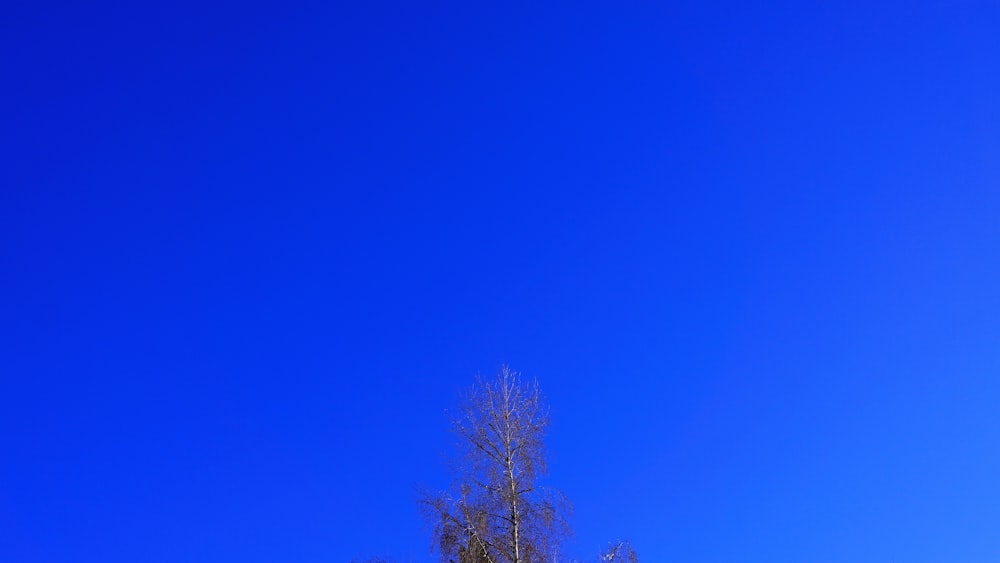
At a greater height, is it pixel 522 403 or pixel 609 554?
pixel 522 403

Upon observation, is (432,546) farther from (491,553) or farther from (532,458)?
(532,458)

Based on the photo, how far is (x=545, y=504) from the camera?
29453mm

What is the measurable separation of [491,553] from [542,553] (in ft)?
4.95

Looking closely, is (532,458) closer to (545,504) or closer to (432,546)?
(545,504)

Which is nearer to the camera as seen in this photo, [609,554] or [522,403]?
[609,554]

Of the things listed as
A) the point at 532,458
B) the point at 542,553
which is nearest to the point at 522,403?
the point at 532,458

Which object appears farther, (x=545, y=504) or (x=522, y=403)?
(x=522, y=403)

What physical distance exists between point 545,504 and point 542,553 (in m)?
1.44

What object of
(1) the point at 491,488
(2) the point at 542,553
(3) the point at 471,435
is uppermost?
(3) the point at 471,435

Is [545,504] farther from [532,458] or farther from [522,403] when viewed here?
[522,403]

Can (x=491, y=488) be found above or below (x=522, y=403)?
below

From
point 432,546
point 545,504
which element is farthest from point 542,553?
point 432,546

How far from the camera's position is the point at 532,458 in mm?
30703

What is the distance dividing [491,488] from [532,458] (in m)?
1.68
